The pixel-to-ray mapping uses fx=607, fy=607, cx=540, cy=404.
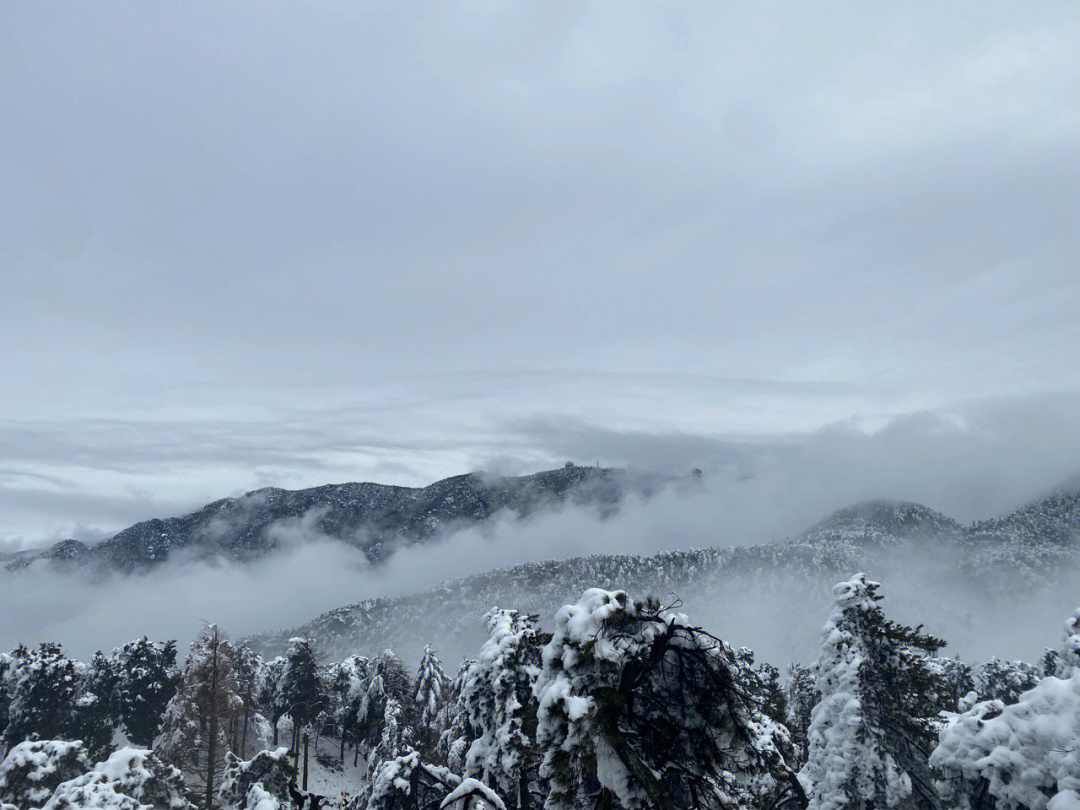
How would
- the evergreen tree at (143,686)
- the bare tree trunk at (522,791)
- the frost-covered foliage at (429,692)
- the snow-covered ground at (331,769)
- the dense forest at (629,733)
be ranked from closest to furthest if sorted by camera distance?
1. the dense forest at (629,733)
2. the bare tree trunk at (522,791)
3. the frost-covered foliage at (429,692)
4. the evergreen tree at (143,686)
5. the snow-covered ground at (331,769)

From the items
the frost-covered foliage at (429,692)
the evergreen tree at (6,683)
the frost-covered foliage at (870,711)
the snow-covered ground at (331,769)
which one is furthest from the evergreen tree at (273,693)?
the frost-covered foliage at (870,711)

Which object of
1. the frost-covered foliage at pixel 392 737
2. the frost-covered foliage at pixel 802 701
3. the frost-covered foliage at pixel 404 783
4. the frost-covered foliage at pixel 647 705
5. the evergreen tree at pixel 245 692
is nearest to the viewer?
the frost-covered foliage at pixel 647 705

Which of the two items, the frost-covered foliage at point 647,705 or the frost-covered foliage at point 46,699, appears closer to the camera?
the frost-covered foliage at point 647,705

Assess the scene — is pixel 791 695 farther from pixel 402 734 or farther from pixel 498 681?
pixel 498 681

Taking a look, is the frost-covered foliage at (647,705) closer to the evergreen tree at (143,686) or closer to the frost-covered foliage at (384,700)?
the frost-covered foliage at (384,700)

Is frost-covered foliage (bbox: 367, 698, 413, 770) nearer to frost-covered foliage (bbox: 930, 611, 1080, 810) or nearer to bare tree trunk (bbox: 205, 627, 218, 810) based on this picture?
bare tree trunk (bbox: 205, 627, 218, 810)

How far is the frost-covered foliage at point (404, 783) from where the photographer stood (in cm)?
1512

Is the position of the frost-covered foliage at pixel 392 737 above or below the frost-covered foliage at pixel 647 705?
below

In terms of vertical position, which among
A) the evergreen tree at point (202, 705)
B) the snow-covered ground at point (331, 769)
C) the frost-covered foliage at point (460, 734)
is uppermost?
the frost-covered foliage at point (460, 734)

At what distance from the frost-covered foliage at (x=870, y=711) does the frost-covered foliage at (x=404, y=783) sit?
43.4ft

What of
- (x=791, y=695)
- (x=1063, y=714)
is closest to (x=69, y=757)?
(x=1063, y=714)

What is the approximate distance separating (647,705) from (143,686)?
192 feet

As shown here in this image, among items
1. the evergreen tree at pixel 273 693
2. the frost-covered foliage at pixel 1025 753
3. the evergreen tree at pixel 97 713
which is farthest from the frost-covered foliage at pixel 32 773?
the evergreen tree at pixel 97 713

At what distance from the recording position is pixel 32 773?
17.5 meters
